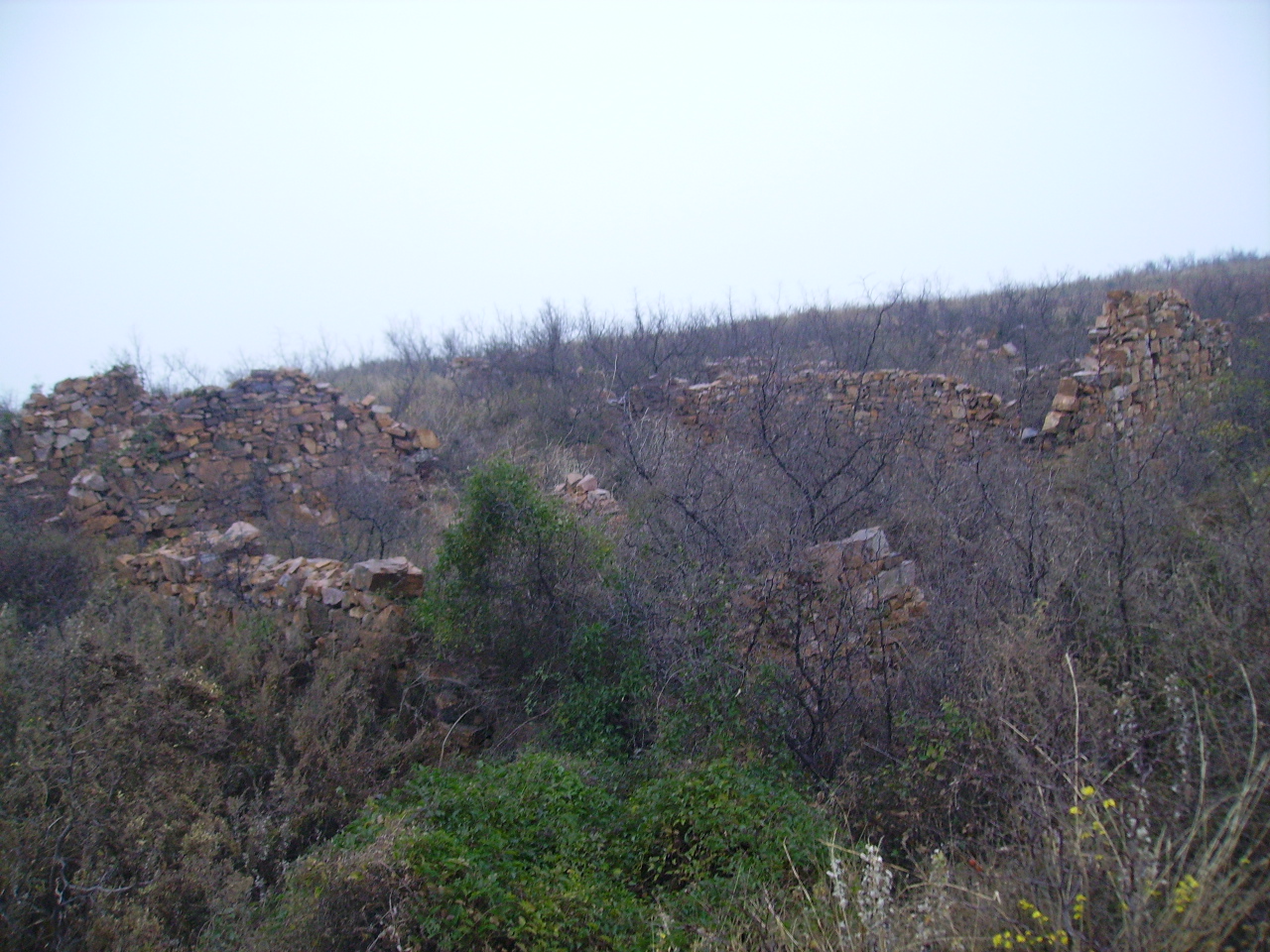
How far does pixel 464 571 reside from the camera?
6438 mm

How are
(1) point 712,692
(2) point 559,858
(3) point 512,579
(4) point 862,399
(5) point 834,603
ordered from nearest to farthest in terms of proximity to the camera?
(2) point 559,858 → (1) point 712,692 → (5) point 834,603 → (3) point 512,579 → (4) point 862,399

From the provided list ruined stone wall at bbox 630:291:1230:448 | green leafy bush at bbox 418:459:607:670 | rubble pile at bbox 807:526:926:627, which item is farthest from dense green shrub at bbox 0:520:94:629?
ruined stone wall at bbox 630:291:1230:448

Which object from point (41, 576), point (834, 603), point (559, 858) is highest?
point (41, 576)

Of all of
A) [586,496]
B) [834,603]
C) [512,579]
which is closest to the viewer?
[834,603]

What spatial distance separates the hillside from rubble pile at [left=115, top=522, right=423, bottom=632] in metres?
0.04

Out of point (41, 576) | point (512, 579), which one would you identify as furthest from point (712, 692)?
point (41, 576)

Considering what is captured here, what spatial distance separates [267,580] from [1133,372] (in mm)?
9503

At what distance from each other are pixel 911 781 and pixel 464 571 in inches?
153

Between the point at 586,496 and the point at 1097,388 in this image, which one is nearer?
the point at 586,496

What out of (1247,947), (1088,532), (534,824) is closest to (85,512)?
(534,824)

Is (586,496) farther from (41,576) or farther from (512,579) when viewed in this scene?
(41,576)

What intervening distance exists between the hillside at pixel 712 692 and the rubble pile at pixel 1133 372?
0.05 meters

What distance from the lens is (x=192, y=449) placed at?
11.5 metres

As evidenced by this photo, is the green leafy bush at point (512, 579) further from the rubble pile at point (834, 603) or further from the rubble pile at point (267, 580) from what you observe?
the rubble pile at point (834, 603)
